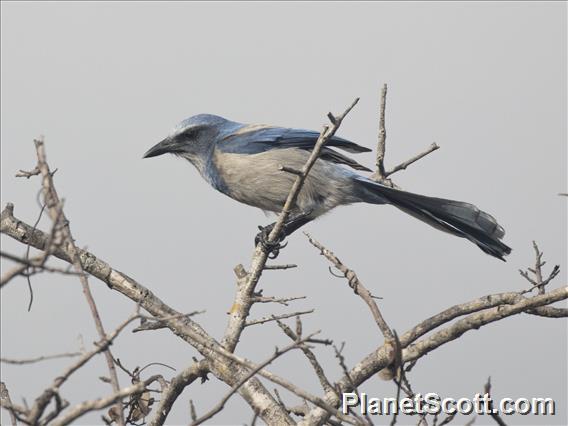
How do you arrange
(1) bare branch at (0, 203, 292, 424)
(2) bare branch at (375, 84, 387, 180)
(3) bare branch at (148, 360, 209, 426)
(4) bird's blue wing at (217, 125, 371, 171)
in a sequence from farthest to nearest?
(4) bird's blue wing at (217, 125, 371, 171), (2) bare branch at (375, 84, 387, 180), (3) bare branch at (148, 360, 209, 426), (1) bare branch at (0, 203, 292, 424)

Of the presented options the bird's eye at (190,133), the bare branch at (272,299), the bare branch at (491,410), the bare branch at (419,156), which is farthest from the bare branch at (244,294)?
the bird's eye at (190,133)

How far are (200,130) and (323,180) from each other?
4.04 ft

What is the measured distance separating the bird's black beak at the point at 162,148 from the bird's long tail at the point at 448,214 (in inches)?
66.1

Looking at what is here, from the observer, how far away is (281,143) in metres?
7.00

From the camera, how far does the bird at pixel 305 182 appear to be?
650cm

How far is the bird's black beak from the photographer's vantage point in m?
7.43

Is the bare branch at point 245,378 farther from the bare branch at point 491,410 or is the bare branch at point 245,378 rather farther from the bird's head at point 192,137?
the bird's head at point 192,137

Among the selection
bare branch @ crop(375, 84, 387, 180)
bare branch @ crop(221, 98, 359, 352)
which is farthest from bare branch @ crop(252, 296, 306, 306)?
bare branch @ crop(375, 84, 387, 180)

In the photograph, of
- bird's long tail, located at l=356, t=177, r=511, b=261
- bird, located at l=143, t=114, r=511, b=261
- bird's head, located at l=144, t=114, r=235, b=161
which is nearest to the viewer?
bird's long tail, located at l=356, t=177, r=511, b=261

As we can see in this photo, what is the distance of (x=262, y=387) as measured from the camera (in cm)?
489

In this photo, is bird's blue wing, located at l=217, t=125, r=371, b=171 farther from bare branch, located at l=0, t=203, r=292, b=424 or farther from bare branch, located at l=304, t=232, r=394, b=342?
bare branch, located at l=0, t=203, r=292, b=424

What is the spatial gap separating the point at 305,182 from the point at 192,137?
1172 mm

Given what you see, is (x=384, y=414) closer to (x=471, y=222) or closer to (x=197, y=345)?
(x=197, y=345)

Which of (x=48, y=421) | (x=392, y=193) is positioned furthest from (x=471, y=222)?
(x=48, y=421)
